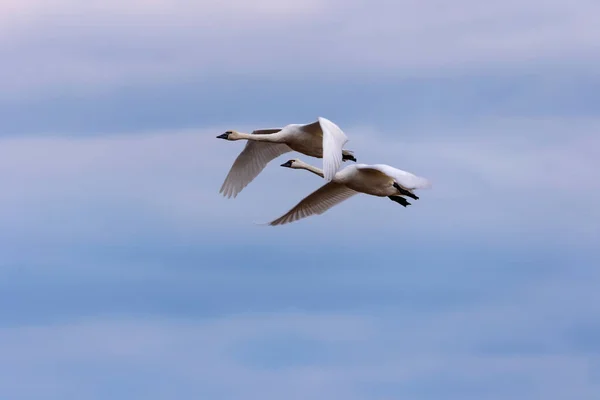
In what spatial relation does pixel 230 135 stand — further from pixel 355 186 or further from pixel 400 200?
pixel 400 200

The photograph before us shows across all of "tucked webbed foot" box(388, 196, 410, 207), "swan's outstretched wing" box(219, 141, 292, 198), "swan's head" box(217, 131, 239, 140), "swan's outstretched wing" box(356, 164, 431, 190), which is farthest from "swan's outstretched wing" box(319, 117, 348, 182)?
"swan's outstretched wing" box(219, 141, 292, 198)

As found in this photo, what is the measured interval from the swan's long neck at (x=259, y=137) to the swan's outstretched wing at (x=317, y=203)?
1.71 meters

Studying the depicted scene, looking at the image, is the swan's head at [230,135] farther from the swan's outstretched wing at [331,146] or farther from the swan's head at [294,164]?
the swan's outstretched wing at [331,146]

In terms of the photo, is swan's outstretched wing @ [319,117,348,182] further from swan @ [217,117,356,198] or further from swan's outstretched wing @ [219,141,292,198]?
swan's outstretched wing @ [219,141,292,198]

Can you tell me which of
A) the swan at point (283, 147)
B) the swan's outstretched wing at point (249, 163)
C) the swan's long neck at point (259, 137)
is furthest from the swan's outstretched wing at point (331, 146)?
the swan's outstretched wing at point (249, 163)

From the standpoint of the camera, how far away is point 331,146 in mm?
33094

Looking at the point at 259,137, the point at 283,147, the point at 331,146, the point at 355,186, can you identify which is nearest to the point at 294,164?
the point at 259,137

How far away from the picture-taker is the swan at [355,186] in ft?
109

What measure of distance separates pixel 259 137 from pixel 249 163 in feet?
11.0

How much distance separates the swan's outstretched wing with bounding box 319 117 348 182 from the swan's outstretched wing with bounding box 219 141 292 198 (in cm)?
743

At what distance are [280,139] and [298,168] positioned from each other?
5.63 feet

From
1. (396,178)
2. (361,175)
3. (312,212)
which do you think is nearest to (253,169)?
(312,212)

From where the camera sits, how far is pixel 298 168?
39.8 meters

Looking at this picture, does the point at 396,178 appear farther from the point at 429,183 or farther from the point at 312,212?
the point at 312,212
